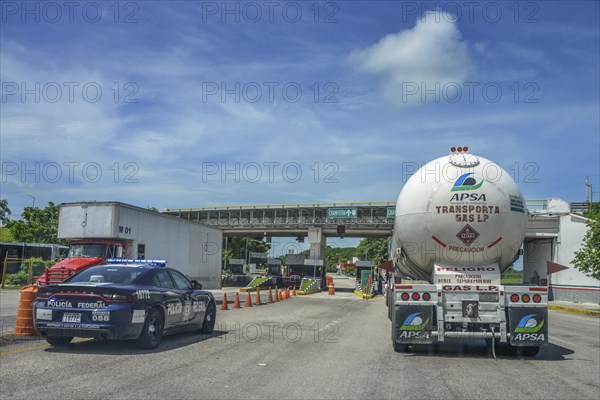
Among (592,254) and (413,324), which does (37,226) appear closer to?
(592,254)

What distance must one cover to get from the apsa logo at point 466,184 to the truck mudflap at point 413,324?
7.66ft

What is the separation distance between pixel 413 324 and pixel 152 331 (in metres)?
4.62

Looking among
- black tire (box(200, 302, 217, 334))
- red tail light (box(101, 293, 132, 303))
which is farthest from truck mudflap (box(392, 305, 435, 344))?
red tail light (box(101, 293, 132, 303))

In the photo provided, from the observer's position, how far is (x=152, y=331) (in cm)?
940

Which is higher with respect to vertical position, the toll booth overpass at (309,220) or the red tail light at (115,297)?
the toll booth overpass at (309,220)

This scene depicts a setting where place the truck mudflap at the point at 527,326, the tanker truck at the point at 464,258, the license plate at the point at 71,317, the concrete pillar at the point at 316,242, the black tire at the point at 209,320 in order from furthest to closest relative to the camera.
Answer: the concrete pillar at the point at 316,242 < the black tire at the point at 209,320 < the tanker truck at the point at 464,258 < the truck mudflap at the point at 527,326 < the license plate at the point at 71,317

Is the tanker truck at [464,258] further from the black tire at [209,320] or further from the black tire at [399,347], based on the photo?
the black tire at [209,320]

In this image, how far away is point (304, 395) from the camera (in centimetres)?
A: 650

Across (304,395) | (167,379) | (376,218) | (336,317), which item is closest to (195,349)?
(167,379)

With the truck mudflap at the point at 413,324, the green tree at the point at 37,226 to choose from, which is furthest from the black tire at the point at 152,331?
the green tree at the point at 37,226

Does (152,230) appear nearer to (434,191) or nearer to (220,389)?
(434,191)

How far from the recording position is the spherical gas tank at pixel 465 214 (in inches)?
409

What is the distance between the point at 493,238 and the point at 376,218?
43.1m

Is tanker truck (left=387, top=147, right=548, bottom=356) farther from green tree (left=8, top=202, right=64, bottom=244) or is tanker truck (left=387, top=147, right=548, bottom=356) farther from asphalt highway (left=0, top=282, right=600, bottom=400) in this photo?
green tree (left=8, top=202, right=64, bottom=244)
